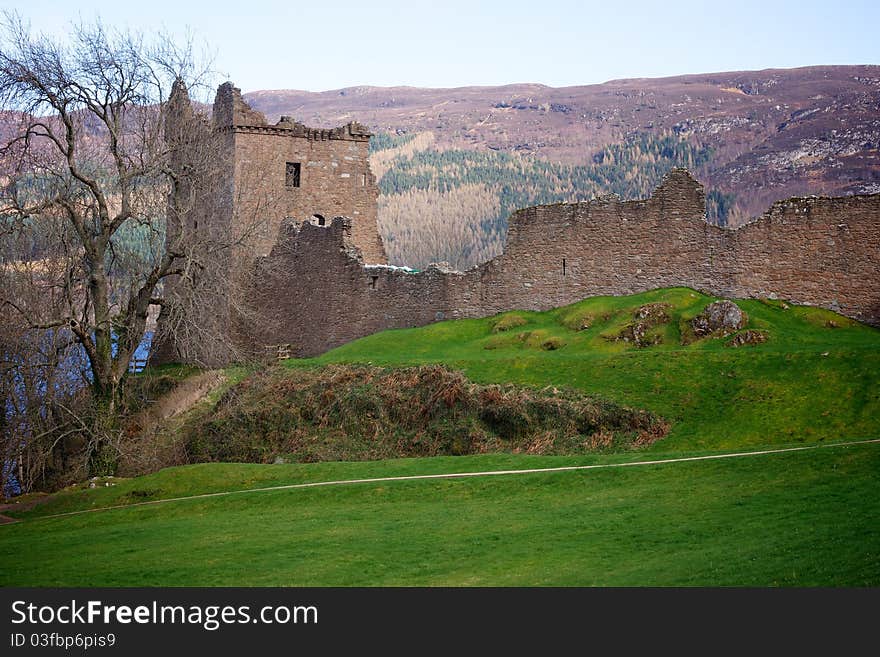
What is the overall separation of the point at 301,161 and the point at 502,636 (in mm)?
42905

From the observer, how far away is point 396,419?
3438cm

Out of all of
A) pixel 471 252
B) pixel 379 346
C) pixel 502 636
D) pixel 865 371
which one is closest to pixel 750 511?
pixel 502 636

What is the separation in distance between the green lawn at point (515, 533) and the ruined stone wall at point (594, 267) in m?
13.8

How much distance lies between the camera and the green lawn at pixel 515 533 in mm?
15984

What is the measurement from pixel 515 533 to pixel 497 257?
24092mm

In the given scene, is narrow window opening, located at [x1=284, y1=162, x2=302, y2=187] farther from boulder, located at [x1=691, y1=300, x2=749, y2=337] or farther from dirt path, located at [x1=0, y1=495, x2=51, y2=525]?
boulder, located at [x1=691, y1=300, x2=749, y2=337]


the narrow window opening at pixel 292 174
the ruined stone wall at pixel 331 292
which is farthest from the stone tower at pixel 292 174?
the ruined stone wall at pixel 331 292

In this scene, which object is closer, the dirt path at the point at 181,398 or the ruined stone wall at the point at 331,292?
the dirt path at the point at 181,398

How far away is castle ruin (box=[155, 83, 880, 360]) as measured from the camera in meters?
36.0

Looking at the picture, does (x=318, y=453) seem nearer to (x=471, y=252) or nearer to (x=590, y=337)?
(x=590, y=337)

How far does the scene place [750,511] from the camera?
1853cm

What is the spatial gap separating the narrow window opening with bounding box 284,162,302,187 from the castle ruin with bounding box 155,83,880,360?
6cm

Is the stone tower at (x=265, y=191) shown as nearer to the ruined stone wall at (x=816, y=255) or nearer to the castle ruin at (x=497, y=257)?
the castle ruin at (x=497, y=257)

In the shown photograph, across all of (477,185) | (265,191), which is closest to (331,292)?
(265,191)
